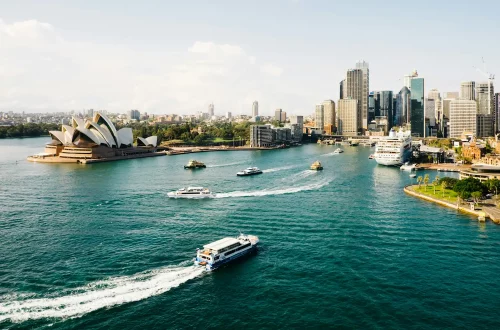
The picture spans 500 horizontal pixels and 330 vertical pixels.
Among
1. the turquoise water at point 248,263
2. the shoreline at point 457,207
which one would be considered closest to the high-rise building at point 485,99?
the shoreline at point 457,207

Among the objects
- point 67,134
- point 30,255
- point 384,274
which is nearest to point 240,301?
point 384,274

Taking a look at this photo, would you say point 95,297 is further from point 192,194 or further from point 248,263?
point 192,194

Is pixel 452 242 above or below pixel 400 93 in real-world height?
below

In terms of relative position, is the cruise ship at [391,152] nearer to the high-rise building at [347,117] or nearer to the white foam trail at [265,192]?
the white foam trail at [265,192]

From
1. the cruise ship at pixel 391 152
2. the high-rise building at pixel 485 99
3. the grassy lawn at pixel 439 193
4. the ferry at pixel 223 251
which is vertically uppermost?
the high-rise building at pixel 485 99

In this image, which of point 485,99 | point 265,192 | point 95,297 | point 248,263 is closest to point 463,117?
point 485,99

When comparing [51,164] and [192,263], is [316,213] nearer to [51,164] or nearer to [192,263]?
[192,263]
